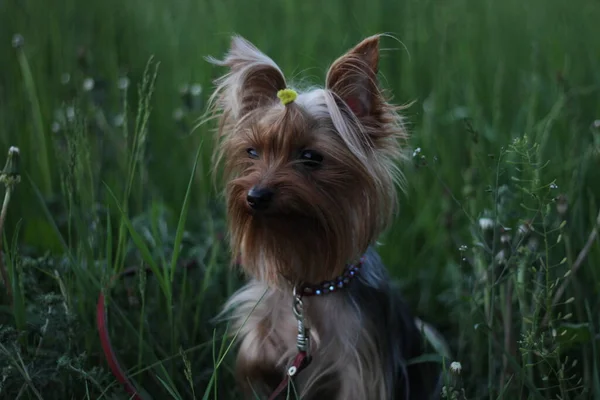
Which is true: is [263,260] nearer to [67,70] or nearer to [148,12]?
[67,70]

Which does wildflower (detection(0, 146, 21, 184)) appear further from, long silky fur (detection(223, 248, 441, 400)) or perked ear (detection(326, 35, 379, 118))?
perked ear (detection(326, 35, 379, 118))

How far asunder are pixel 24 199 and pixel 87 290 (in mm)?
1177

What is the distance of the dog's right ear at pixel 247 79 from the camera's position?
257 centimetres

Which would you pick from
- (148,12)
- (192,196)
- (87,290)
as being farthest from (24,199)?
(148,12)

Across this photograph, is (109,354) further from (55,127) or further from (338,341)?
(55,127)

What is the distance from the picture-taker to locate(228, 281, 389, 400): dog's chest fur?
2.66 m

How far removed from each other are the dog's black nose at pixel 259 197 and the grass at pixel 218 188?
0.20 m

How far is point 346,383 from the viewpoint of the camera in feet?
8.71

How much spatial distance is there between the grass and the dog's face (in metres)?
0.17

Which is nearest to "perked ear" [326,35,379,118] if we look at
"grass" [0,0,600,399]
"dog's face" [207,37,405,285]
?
"dog's face" [207,37,405,285]

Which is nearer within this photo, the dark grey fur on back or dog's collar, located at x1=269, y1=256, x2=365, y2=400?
dog's collar, located at x1=269, y1=256, x2=365, y2=400

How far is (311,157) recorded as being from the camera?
8.18ft

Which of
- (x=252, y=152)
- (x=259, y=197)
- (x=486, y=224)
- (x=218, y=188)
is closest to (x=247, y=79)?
(x=252, y=152)

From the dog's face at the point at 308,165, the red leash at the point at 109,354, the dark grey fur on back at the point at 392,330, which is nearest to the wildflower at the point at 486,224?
the dog's face at the point at 308,165
